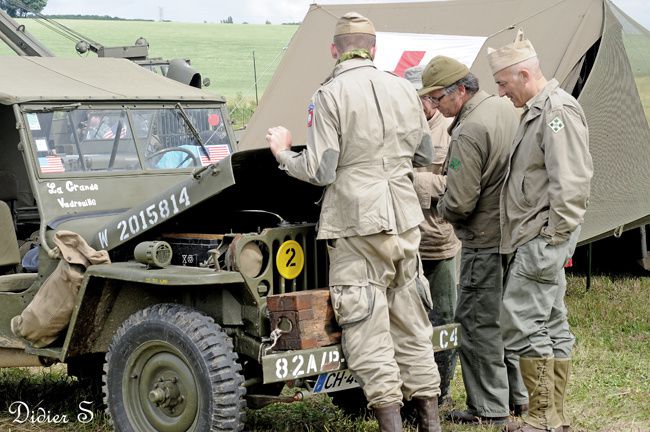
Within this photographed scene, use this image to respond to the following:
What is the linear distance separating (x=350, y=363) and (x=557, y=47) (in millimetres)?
5018

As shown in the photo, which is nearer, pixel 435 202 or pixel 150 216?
pixel 150 216

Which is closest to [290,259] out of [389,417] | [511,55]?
[389,417]

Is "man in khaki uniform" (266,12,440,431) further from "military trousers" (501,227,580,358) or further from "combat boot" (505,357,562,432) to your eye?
"combat boot" (505,357,562,432)

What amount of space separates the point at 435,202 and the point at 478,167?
36cm

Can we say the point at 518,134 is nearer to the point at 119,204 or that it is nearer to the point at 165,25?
the point at 119,204

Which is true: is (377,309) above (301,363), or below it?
above

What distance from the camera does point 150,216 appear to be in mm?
4875

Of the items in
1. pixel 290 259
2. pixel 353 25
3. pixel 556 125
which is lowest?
pixel 290 259

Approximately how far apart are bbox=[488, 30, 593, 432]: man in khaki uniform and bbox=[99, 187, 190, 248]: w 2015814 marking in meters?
1.54

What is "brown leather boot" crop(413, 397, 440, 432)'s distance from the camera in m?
4.78

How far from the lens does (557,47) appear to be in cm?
877

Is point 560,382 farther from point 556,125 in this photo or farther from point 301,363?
point 301,363

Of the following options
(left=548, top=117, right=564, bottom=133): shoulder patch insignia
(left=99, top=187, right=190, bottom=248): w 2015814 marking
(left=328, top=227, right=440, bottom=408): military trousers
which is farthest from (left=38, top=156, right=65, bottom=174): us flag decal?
(left=548, top=117, right=564, bottom=133): shoulder patch insignia

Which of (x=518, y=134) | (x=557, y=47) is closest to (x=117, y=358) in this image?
(x=518, y=134)
